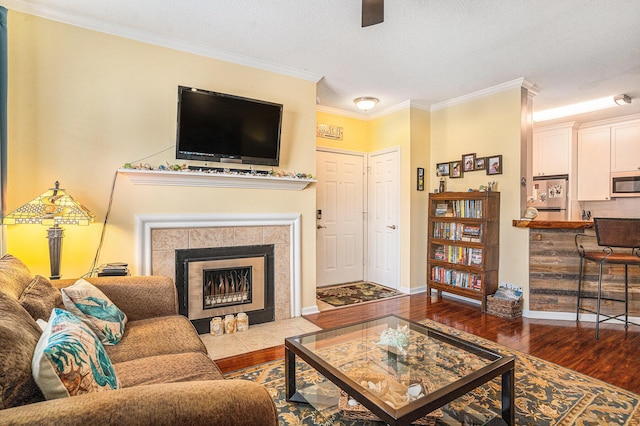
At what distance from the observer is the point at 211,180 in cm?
301

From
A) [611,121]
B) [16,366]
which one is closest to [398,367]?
[16,366]

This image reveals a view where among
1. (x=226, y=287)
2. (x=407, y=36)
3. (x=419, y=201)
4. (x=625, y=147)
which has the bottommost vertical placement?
(x=226, y=287)

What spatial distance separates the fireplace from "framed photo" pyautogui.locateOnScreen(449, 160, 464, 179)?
264 centimetres

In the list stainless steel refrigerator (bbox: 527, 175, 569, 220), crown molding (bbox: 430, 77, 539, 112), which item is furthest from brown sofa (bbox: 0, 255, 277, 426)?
stainless steel refrigerator (bbox: 527, 175, 569, 220)

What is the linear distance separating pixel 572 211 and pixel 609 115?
1492 mm

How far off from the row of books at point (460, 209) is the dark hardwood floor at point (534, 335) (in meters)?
1.10

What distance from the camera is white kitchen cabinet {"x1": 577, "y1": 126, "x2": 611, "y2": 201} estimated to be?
504cm

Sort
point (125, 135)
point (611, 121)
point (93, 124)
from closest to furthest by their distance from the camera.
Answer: point (93, 124)
point (125, 135)
point (611, 121)

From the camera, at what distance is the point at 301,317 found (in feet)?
11.5

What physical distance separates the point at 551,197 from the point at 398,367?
4982 millimetres

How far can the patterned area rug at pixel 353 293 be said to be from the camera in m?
4.14

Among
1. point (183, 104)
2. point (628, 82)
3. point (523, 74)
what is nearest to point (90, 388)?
point (183, 104)

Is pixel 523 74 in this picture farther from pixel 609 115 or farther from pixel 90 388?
pixel 90 388

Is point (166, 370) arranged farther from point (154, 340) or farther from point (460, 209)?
point (460, 209)
